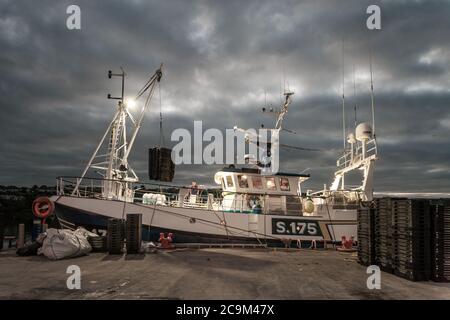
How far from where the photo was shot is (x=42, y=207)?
1365 cm

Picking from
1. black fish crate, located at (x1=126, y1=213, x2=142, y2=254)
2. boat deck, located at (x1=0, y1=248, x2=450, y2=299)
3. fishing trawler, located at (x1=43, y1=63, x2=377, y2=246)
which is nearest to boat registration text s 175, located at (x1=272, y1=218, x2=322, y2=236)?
fishing trawler, located at (x1=43, y1=63, x2=377, y2=246)

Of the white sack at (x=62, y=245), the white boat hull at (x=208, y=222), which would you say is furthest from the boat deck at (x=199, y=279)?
the white boat hull at (x=208, y=222)

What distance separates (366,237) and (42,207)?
12.3m

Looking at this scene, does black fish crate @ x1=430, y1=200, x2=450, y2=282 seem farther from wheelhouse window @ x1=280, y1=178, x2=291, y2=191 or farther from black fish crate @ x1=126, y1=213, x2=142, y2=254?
wheelhouse window @ x1=280, y1=178, x2=291, y2=191

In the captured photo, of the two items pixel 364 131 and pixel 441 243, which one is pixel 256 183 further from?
pixel 441 243

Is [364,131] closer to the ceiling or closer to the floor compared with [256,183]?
closer to the ceiling

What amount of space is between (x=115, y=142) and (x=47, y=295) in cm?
1094

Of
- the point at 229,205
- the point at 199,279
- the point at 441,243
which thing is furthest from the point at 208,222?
the point at 441,243

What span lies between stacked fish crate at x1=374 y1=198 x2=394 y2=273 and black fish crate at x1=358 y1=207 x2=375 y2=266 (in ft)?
0.38

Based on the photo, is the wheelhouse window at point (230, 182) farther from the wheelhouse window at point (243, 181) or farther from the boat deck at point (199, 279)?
the boat deck at point (199, 279)

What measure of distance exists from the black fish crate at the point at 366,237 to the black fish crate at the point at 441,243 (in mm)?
2235

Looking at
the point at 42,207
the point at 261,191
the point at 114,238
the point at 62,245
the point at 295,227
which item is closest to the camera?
the point at 62,245

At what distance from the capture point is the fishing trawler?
1511 centimetres
